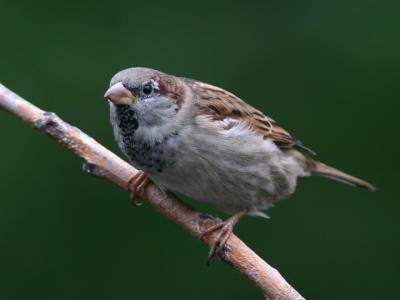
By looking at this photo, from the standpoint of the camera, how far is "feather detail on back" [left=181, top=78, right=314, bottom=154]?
3.28 meters

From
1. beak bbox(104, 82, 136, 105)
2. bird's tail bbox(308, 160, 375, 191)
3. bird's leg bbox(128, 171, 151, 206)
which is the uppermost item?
beak bbox(104, 82, 136, 105)

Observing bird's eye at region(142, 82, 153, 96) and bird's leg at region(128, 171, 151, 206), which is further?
bird's leg at region(128, 171, 151, 206)

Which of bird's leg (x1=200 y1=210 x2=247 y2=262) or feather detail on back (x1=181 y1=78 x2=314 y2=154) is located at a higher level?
feather detail on back (x1=181 y1=78 x2=314 y2=154)

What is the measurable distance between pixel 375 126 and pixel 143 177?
154cm

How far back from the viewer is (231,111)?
3.39m

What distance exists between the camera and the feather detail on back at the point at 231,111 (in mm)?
3275

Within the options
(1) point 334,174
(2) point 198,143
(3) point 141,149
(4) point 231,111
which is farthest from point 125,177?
(1) point 334,174

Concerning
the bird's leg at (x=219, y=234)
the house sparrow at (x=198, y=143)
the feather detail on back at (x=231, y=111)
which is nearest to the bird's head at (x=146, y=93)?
the house sparrow at (x=198, y=143)

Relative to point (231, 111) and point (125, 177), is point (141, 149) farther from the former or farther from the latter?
point (231, 111)

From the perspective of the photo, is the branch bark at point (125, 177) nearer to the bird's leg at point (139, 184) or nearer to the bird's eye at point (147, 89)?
the bird's leg at point (139, 184)

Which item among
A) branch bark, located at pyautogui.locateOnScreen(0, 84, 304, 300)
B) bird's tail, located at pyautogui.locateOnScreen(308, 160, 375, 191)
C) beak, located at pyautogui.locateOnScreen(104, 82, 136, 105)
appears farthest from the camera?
bird's tail, located at pyautogui.locateOnScreen(308, 160, 375, 191)

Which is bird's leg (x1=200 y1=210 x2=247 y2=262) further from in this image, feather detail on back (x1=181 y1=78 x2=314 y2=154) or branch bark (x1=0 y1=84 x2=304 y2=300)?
feather detail on back (x1=181 y1=78 x2=314 y2=154)

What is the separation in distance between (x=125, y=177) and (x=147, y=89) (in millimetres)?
290

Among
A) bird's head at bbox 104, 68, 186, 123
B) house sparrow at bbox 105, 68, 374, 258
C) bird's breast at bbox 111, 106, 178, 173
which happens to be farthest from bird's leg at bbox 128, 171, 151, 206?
bird's head at bbox 104, 68, 186, 123
